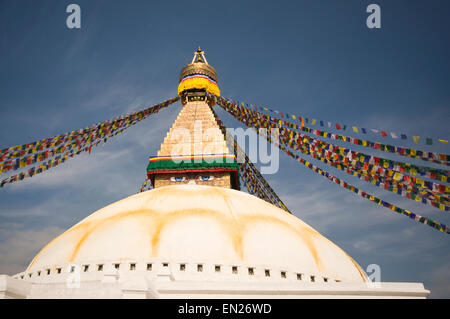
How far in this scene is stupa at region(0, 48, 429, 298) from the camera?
6238 mm

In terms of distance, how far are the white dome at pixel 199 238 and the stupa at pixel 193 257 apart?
0.02 metres

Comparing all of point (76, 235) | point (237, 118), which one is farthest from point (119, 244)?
point (237, 118)

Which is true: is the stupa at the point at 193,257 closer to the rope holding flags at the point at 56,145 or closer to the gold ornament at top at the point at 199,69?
the rope holding flags at the point at 56,145

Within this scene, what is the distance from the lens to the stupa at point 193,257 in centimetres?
624

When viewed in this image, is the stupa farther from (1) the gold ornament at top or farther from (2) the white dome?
(1) the gold ornament at top

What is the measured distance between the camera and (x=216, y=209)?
328 inches

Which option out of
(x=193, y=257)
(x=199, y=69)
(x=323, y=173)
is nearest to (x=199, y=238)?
(x=193, y=257)

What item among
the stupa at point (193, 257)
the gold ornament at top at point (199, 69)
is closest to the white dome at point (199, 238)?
the stupa at point (193, 257)

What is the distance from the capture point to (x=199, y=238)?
7.45m

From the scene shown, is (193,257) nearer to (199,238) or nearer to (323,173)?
(199,238)

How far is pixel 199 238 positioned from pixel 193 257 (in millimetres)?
448

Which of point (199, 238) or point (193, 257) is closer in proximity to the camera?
point (193, 257)
